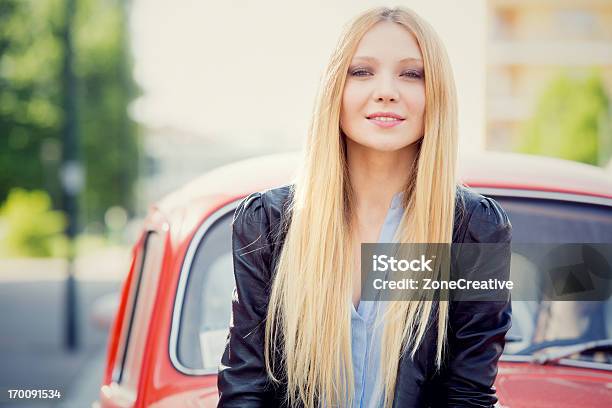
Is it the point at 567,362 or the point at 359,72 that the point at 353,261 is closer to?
the point at 359,72

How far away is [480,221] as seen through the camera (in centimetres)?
190

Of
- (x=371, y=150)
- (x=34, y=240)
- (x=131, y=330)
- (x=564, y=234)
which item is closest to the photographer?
(x=371, y=150)

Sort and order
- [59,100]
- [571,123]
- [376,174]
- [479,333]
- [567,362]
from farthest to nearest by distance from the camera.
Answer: [571,123]
[59,100]
[567,362]
[376,174]
[479,333]

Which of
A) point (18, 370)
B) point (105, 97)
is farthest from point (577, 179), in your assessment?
point (105, 97)

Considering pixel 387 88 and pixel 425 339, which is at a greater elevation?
pixel 387 88

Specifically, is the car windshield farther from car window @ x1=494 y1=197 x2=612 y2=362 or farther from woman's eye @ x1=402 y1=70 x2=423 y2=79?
woman's eye @ x1=402 y1=70 x2=423 y2=79

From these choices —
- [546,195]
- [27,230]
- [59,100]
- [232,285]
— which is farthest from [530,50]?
[232,285]

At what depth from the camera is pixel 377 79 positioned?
76.3 inches

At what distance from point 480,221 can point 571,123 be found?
4330 cm

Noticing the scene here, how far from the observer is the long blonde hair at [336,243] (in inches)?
74.7

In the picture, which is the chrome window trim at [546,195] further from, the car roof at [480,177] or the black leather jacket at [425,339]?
the black leather jacket at [425,339]

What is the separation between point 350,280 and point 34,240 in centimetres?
2519

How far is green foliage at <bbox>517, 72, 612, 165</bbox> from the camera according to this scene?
135 ft

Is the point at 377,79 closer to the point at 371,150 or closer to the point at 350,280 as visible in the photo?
the point at 371,150
